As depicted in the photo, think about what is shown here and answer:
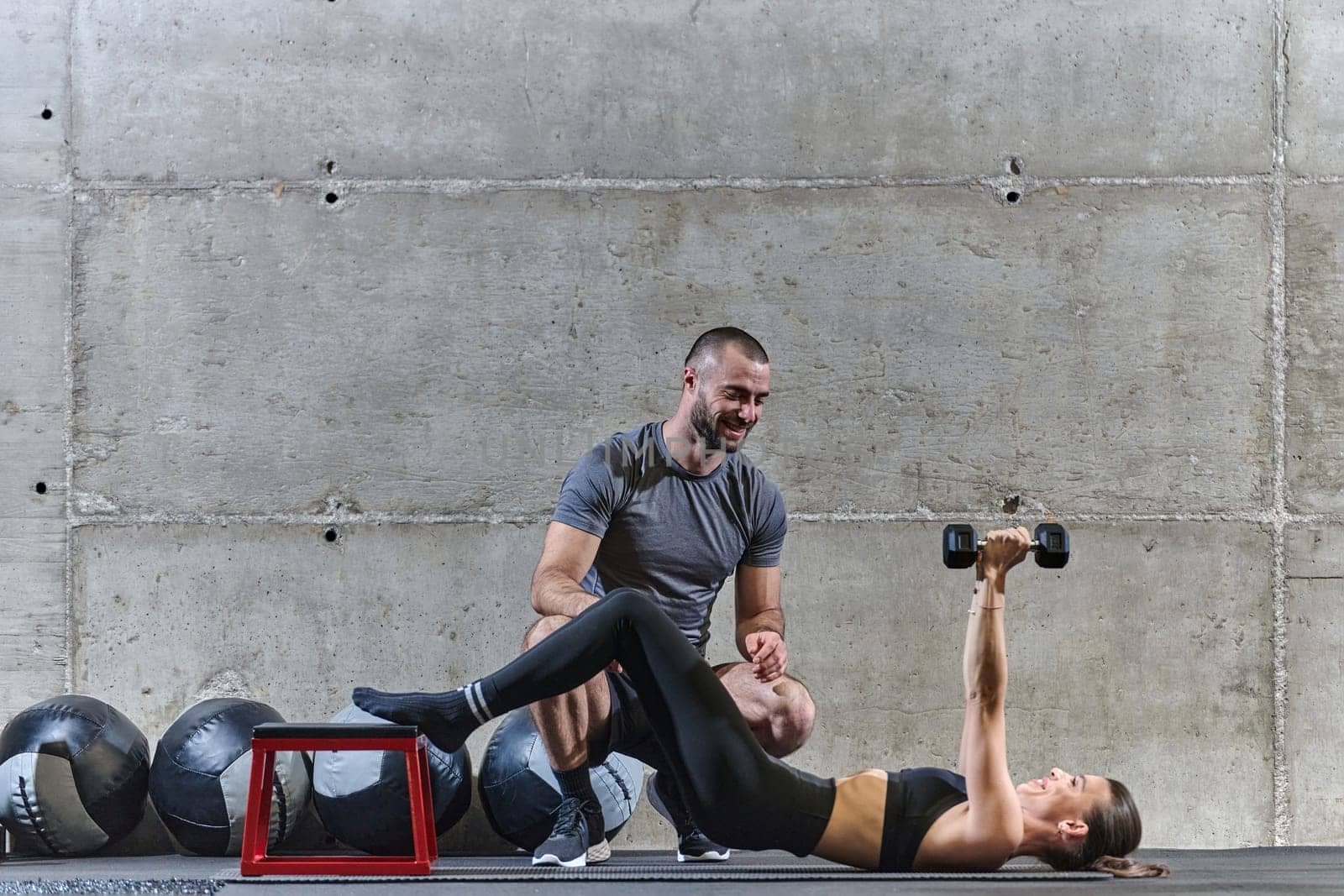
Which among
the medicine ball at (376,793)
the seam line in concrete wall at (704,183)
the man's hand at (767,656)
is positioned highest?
the seam line in concrete wall at (704,183)

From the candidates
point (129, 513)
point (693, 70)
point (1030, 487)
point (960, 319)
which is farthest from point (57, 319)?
point (1030, 487)

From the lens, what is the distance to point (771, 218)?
3.57 metres

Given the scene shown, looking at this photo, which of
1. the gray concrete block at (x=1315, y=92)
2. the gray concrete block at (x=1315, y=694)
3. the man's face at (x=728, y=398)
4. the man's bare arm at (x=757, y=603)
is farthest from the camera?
the gray concrete block at (x=1315, y=92)

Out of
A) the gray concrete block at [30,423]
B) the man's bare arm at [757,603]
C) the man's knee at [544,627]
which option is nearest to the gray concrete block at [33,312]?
the gray concrete block at [30,423]

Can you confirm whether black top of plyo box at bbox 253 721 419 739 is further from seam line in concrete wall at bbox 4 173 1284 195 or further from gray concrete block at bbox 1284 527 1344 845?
gray concrete block at bbox 1284 527 1344 845

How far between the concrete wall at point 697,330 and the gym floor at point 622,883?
2.16 feet

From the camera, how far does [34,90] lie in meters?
3.65

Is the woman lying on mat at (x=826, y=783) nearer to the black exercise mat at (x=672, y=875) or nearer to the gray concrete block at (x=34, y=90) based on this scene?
the black exercise mat at (x=672, y=875)

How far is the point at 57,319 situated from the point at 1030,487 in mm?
3121

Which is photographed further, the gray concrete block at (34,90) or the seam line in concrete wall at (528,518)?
the gray concrete block at (34,90)

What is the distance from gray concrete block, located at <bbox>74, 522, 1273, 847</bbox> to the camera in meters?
3.48

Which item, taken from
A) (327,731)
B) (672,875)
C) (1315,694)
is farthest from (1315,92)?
(327,731)

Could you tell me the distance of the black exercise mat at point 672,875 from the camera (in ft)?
8.56

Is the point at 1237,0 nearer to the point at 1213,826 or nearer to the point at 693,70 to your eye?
the point at 693,70
